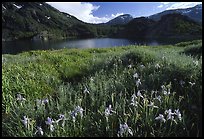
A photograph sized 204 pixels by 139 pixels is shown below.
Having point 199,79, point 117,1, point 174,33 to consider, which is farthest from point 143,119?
point 174,33

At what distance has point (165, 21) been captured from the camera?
5453 inches

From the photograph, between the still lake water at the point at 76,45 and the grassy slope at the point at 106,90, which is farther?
the still lake water at the point at 76,45

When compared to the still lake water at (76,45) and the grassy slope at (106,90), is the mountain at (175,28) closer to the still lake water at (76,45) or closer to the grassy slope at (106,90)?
the still lake water at (76,45)

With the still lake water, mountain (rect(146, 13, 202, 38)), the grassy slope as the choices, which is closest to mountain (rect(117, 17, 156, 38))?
mountain (rect(146, 13, 202, 38))

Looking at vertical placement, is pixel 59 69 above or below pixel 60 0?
below

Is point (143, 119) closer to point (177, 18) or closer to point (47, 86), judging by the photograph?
point (47, 86)

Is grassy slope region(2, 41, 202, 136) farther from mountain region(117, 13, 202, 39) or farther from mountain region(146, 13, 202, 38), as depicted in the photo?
mountain region(146, 13, 202, 38)

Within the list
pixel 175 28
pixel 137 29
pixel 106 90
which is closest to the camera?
pixel 106 90

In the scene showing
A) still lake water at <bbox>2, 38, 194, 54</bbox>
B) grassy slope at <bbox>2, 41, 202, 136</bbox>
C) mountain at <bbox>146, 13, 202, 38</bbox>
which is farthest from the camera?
mountain at <bbox>146, 13, 202, 38</bbox>

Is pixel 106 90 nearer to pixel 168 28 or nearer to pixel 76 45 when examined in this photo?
pixel 76 45

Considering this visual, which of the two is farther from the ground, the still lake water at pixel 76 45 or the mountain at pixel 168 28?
the mountain at pixel 168 28

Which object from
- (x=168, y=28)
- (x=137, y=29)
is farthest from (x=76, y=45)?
(x=137, y=29)

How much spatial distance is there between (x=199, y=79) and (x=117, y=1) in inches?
86.7

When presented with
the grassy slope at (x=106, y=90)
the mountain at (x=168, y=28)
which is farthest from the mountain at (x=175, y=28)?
the grassy slope at (x=106, y=90)
